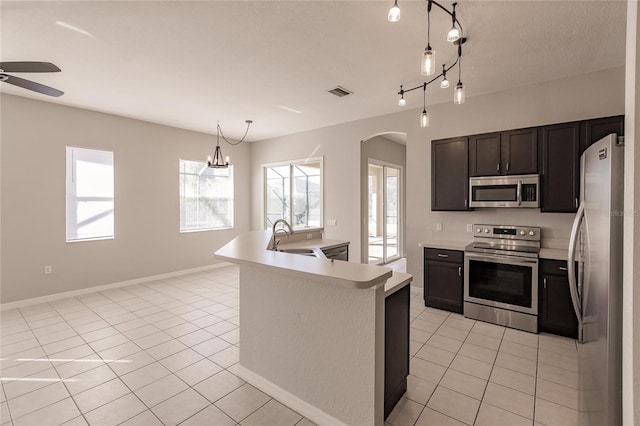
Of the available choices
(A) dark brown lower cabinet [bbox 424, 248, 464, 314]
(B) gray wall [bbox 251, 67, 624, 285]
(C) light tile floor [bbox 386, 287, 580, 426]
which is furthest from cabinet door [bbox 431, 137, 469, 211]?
(C) light tile floor [bbox 386, 287, 580, 426]

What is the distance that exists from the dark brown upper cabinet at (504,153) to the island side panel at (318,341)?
2979mm

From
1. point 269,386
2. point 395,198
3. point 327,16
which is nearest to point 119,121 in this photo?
point 327,16

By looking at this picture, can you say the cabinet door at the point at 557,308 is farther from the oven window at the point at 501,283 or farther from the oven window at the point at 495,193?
the oven window at the point at 495,193

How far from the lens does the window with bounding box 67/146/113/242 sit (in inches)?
184

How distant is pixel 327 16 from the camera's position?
2342 mm

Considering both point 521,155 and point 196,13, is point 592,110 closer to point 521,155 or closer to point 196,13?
point 521,155

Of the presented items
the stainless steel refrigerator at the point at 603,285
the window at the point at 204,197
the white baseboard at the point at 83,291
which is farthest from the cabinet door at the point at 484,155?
the white baseboard at the point at 83,291

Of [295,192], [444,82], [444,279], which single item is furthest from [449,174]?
[295,192]

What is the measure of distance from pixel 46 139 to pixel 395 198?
677 centimetres

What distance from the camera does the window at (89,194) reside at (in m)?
4.68

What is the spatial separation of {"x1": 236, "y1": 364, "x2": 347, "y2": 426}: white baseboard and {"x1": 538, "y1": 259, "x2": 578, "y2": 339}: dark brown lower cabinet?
275 cm

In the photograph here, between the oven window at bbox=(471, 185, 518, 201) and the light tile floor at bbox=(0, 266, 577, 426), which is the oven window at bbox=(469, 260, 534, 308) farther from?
the oven window at bbox=(471, 185, 518, 201)

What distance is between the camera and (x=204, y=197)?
6.53 m

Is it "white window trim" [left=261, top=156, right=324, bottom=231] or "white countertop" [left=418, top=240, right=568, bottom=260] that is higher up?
"white window trim" [left=261, top=156, right=324, bottom=231]
